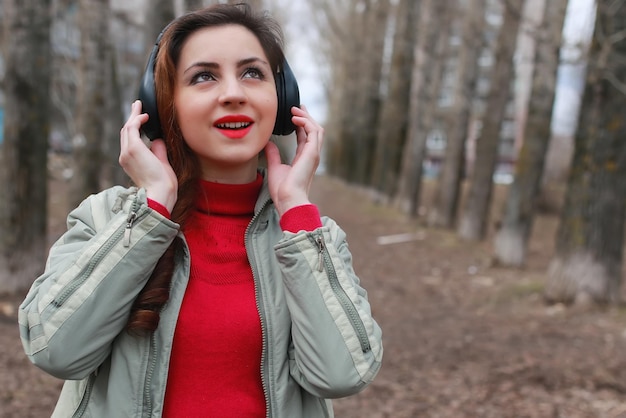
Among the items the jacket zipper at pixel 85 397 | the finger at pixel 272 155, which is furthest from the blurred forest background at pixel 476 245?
the jacket zipper at pixel 85 397

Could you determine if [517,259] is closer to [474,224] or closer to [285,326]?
[474,224]

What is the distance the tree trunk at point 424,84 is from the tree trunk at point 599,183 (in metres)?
10.2

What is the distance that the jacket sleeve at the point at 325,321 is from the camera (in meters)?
1.66

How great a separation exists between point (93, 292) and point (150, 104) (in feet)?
1.96

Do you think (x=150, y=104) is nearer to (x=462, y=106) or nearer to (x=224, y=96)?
(x=224, y=96)

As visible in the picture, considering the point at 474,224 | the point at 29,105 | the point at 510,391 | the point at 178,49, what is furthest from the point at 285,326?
the point at 474,224

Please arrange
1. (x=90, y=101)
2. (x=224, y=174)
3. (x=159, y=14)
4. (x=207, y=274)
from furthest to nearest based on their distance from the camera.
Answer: (x=90, y=101)
(x=159, y=14)
(x=224, y=174)
(x=207, y=274)

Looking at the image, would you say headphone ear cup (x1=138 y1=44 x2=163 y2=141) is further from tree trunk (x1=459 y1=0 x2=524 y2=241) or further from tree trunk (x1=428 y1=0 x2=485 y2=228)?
tree trunk (x1=428 y1=0 x2=485 y2=228)

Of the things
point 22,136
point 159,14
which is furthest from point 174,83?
point 159,14

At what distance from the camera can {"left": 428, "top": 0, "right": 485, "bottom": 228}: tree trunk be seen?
14.7 meters

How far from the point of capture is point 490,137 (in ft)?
41.7

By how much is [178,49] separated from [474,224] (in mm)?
12286

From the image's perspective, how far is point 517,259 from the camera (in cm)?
1044

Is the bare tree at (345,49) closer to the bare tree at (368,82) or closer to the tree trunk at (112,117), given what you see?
the bare tree at (368,82)
